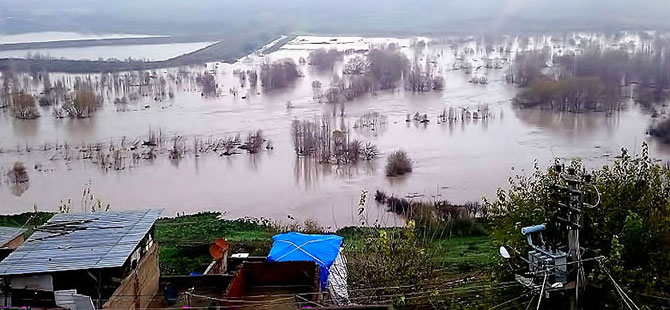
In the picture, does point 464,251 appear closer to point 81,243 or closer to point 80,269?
point 81,243

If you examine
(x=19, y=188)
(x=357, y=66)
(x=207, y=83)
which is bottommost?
(x=19, y=188)

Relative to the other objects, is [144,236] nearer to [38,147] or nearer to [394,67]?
[38,147]

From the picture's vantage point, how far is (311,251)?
287 centimetres

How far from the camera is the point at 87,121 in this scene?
454 inches

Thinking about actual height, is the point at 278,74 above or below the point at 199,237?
above

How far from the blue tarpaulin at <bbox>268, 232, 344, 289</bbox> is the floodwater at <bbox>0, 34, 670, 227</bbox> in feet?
12.0

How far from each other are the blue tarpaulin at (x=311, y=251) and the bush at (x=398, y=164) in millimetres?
5699

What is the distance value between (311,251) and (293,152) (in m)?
7.14

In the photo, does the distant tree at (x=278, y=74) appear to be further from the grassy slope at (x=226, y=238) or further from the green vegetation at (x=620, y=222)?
the green vegetation at (x=620, y=222)

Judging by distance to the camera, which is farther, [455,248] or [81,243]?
[455,248]

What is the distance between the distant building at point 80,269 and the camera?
2.17 metres

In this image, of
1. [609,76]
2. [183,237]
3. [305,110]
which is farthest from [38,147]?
[609,76]

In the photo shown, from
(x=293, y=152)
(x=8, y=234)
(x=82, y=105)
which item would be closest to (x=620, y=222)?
(x=8, y=234)

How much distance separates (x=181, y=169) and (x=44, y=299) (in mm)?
7466
